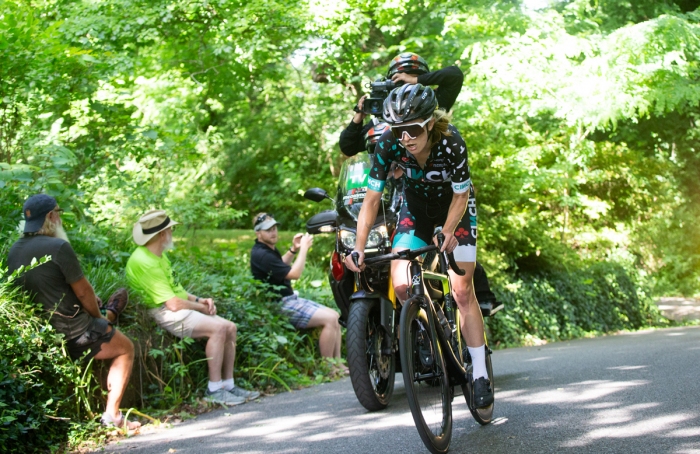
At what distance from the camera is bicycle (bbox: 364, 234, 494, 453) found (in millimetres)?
4555

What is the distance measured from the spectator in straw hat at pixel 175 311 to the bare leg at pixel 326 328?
67.2 inches

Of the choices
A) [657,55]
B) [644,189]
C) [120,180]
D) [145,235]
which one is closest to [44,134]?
[120,180]

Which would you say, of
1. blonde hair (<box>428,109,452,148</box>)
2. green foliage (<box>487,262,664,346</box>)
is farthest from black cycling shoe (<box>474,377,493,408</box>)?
green foliage (<box>487,262,664,346</box>)

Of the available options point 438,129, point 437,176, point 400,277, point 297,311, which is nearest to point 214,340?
point 297,311

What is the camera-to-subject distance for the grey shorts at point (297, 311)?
9234 millimetres

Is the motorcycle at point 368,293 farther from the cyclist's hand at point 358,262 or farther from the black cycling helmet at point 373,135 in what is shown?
the cyclist's hand at point 358,262

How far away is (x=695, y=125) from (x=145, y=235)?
19.2 meters

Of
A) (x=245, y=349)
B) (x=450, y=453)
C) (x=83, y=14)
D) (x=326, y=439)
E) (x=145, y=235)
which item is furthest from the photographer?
(x=83, y=14)

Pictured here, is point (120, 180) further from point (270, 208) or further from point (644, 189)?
point (644, 189)

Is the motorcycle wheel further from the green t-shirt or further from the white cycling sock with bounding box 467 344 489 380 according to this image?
the green t-shirt

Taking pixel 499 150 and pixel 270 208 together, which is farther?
pixel 270 208

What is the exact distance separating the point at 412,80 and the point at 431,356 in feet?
9.55

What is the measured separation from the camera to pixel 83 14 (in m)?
13.1

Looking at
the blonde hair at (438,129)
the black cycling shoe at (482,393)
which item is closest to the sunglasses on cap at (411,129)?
the blonde hair at (438,129)
